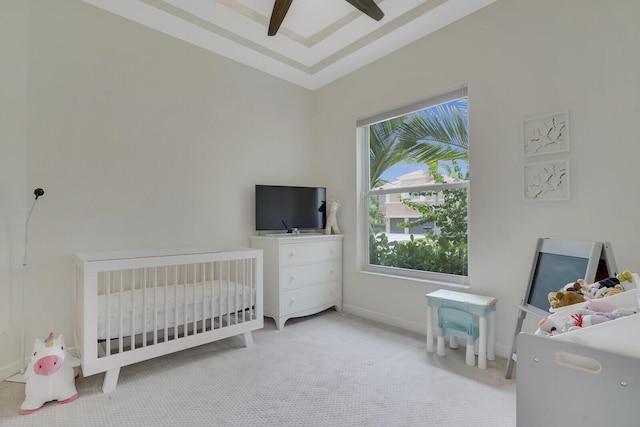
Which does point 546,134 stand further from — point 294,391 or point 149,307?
point 149,307

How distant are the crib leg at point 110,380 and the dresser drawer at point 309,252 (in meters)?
1.38

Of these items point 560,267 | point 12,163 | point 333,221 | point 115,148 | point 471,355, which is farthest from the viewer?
point 333,221

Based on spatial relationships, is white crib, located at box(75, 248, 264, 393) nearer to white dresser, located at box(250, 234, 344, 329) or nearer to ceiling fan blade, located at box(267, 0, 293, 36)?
white dresser, located at box(250, 234, 344, 329)

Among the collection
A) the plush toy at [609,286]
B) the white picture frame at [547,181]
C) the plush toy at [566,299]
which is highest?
the white picture frame at [547,181]

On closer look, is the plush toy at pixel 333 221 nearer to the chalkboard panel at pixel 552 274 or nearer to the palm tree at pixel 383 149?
the palm tree at pixel 383 149

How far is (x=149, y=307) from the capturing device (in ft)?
6.43

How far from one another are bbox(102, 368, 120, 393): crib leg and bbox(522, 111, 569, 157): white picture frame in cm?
291

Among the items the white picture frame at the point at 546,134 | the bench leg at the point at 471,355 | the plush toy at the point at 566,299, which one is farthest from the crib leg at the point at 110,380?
the white picture frame at the point at 546,134

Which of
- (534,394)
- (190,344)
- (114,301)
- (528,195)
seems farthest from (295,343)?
(528,195)

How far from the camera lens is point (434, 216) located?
267 cm

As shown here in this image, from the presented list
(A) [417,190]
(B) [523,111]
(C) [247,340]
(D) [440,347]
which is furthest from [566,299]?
(C) [247,340]

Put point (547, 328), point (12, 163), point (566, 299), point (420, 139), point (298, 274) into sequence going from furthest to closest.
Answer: point (298, 274) → point (420, 139) → point (12, 163) → point (566, 299) → point (547, 328)

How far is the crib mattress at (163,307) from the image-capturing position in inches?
71.2

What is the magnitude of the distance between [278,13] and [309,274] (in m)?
2.18
